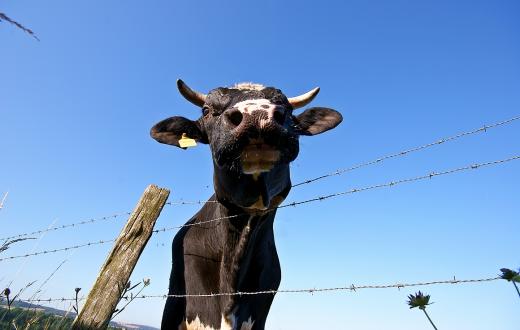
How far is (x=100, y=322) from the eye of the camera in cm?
330

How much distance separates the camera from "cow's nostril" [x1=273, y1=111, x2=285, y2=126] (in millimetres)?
3092

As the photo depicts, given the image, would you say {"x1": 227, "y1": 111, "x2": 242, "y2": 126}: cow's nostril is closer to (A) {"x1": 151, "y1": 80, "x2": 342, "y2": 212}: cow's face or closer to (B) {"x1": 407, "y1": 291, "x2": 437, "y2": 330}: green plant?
(A) {"x1": 151, "y1": 80, "x2": 342, "y2": 212}: cow's face

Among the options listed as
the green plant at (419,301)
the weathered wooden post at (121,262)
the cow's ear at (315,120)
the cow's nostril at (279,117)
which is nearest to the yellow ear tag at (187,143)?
the weathered wooden post at (121,262)

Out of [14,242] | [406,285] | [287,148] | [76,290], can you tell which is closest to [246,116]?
[287,148]

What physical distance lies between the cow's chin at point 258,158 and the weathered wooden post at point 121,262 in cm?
116

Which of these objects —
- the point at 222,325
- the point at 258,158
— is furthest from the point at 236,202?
the point at 222,325

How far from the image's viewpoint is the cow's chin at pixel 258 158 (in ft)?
10.4

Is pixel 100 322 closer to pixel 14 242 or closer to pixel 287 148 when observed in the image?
pixel 14 242

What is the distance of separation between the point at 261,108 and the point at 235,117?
221mm

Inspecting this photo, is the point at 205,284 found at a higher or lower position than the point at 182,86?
lower

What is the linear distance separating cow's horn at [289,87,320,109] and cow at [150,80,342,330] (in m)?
0.01

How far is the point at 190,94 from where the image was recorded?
455cm

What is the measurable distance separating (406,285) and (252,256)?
6.88 feet

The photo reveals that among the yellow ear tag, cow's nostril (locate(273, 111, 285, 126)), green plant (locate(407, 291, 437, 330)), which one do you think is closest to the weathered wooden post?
the yellow ear tag
